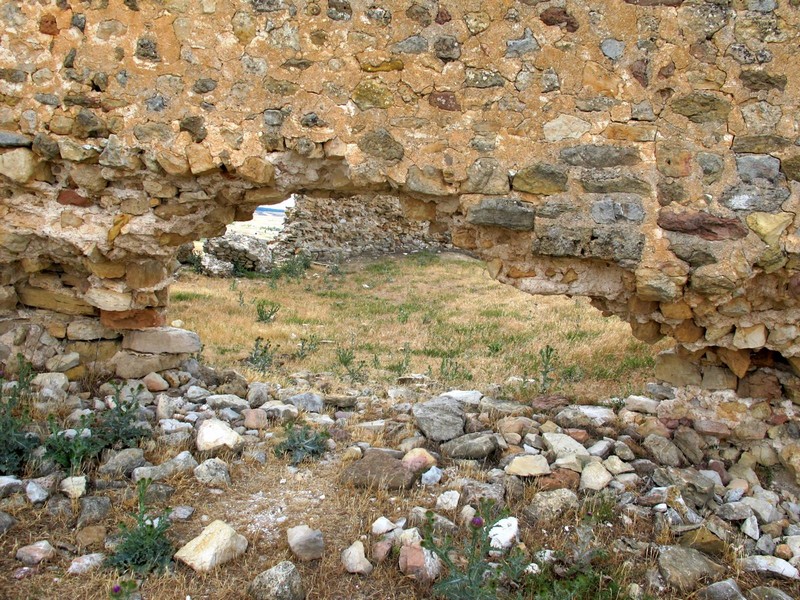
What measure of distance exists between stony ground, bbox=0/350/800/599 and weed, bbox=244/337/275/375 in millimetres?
1170

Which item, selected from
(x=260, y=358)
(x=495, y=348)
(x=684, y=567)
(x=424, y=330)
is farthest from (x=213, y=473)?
(x=424, y=330)

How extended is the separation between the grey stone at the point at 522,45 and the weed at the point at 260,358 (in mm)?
3362

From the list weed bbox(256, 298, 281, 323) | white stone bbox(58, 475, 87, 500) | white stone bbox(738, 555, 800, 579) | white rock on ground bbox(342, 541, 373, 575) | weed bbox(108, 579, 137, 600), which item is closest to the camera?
weed bbox(108, 579, 137, 600)

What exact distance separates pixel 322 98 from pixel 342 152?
13.1 inches

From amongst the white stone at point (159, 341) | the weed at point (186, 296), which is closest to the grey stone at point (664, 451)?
the white stone at point (159, 341)

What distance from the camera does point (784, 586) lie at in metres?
2.90

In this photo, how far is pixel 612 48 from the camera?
353 centimetres

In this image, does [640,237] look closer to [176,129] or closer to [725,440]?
[725,440]

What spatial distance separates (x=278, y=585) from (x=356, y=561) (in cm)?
37

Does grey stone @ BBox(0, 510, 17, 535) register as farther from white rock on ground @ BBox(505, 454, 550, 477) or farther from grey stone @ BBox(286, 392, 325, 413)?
white rock on ground @ BBox(505, 454, 550, 477)

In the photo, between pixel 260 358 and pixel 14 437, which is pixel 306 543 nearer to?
pixel 14 437

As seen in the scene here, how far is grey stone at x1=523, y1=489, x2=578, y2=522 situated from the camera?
125 inches

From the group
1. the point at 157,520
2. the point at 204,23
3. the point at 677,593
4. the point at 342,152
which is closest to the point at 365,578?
the point at 157,520

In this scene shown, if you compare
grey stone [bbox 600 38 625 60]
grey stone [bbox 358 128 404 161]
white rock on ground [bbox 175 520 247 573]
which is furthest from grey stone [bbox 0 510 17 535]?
grey stone [bbox 600 38 625 60]
